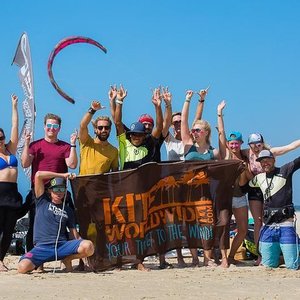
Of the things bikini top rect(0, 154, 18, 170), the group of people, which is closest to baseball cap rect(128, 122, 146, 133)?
the group of people

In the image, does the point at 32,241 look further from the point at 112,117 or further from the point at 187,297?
the point at 187,297

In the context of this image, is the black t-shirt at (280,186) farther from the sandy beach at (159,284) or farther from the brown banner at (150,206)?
the sandy beach at (159,284)

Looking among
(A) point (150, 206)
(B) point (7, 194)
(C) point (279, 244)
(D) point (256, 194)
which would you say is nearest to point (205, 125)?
(D) point (256, 194)

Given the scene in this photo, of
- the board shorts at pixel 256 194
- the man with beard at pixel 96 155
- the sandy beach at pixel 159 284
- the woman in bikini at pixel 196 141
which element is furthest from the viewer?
the board shorts at pixel 256 194

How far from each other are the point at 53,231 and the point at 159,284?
1.84m

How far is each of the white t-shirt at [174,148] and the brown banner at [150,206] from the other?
37 centimetres

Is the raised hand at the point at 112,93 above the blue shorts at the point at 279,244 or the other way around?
above

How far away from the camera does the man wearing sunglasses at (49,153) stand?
26.5 feet

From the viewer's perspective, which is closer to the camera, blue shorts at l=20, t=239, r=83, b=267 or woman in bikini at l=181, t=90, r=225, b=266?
blue shorts at l=20, t=239, r=83, b=267

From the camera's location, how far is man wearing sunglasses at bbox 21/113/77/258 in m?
8.07

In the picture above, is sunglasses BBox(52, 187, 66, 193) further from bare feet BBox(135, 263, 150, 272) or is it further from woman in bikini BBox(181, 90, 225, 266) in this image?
woman in bikini BBox(181, 90, 225, 266)

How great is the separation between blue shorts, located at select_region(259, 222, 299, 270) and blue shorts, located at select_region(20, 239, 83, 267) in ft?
8.49

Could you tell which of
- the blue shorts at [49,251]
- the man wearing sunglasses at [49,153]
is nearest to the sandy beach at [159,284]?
the blue shorts at [49,251]

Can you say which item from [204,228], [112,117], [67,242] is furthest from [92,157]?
[204,228]
